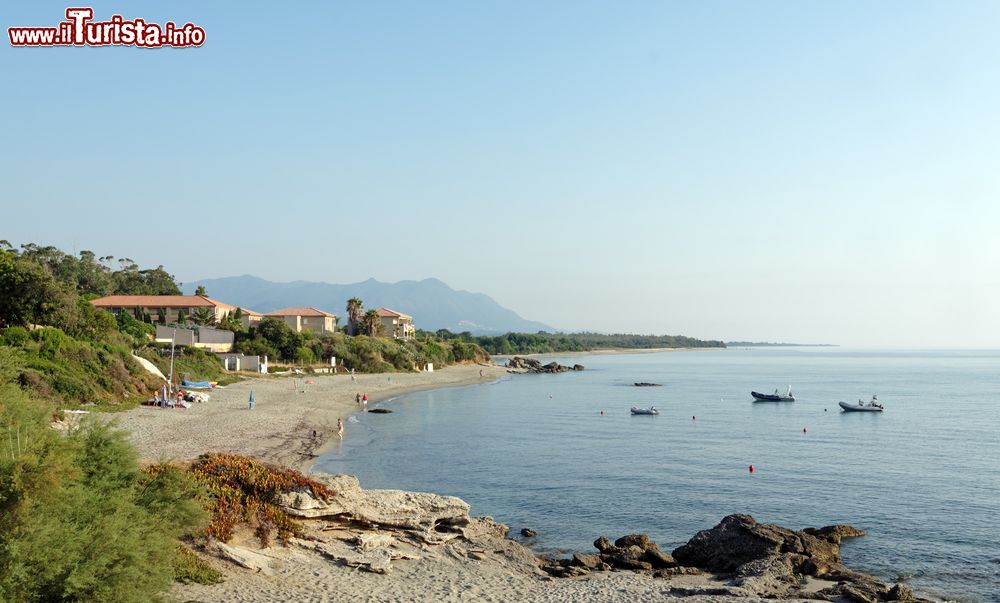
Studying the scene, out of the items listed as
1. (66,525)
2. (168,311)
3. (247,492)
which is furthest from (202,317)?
(66,525)

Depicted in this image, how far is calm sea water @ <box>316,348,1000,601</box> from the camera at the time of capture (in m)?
24.2

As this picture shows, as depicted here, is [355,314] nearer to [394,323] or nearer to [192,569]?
[394,323]

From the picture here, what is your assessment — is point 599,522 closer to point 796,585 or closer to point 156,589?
point 796,585

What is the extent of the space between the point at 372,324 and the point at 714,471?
86181 mm

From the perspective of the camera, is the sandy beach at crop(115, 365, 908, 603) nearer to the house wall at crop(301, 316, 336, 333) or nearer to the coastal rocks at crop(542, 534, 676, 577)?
the coastal rocks at crop(542, 534, 676, 577)

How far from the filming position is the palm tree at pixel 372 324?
380ft

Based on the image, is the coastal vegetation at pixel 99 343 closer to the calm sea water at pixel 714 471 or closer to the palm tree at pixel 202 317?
the palm tree at pixel 202 317

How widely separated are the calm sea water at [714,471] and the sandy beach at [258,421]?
7.95 ft

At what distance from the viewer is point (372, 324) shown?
116062mm

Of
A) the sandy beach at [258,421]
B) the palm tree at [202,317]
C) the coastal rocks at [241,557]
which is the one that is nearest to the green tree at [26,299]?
the sandy beach at [258,421]

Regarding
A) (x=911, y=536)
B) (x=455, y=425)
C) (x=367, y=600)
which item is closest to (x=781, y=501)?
(x=911, y=536)

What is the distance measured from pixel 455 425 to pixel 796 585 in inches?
1416

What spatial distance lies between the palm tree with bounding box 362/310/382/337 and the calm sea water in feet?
151

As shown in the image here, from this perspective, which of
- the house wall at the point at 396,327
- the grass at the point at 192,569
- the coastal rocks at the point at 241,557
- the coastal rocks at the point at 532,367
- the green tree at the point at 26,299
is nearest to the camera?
the grass at the point at 192,569
